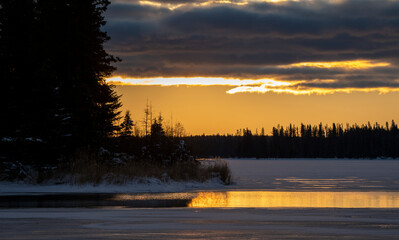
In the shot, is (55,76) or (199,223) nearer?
(199,223)

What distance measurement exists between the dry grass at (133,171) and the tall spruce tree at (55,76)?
2.01m

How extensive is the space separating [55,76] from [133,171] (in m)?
7.30

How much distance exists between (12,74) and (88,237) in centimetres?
1995

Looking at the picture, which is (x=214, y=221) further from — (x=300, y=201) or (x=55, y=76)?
(x=55, y=76)

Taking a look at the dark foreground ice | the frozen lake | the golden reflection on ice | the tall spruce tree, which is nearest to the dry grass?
the tall spruce tree

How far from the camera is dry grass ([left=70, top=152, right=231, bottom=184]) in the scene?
88.9 ft

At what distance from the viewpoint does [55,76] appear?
1226 inches

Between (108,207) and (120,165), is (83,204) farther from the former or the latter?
(120,165)

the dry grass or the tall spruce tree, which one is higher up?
the tall spruce tree

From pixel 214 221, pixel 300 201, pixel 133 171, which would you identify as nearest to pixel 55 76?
pixel 133 171

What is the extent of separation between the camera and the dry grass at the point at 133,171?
88.9ft

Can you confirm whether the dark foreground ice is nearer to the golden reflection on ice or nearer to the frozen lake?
the frozen lake

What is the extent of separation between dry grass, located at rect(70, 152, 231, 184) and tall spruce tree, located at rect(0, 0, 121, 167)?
2009 millimetres

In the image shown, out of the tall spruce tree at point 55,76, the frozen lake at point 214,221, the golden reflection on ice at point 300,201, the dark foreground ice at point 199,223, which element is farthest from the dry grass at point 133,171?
the dark foreground ice at point 199,223
